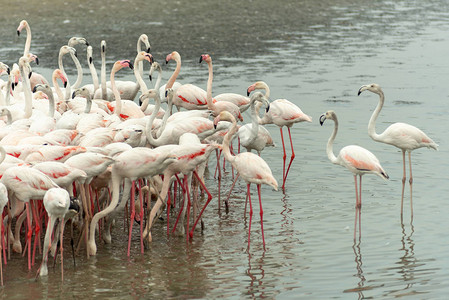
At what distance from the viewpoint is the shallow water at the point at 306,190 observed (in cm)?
756

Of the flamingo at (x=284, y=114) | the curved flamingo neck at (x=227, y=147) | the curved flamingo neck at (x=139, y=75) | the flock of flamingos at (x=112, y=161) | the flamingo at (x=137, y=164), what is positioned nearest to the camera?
the flock of flamingos at (x=112, y=161)

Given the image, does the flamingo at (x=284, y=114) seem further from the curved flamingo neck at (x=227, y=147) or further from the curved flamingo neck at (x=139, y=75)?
the curved flamingo neck at (x=227, y=147)

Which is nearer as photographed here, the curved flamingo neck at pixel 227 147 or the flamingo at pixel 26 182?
the flamingo at pixel 26 182

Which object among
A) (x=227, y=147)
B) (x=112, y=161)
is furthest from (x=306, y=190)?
(x=112, y=161)

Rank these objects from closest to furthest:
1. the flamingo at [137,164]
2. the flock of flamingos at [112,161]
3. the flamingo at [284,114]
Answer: the flock of flamingos at [112,161], the flamingo at [137,164], the flamingo at [284,114]

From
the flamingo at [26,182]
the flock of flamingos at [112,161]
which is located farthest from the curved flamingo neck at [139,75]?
the flamingo at [26,182]

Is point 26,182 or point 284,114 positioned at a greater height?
point 284,114

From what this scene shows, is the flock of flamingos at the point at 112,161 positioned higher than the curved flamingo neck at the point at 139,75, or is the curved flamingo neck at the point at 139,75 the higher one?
the curved flamingo neck at the point at 139,75

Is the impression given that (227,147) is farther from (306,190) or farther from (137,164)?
(306,190)

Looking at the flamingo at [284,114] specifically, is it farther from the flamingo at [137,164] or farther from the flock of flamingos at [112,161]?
the flamingo at [137,164]

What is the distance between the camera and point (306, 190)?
1045 cm

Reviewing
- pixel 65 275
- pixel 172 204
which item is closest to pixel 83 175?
pixel 65 275

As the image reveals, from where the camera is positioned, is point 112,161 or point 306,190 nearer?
point 112,161

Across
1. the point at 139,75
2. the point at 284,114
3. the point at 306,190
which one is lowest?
the point at 306,190
